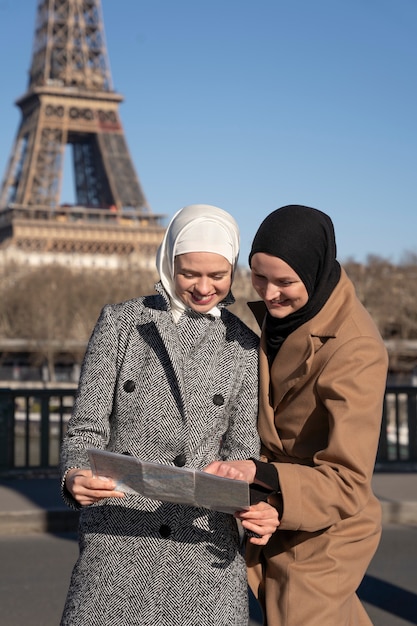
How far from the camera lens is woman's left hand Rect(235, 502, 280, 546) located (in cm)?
211

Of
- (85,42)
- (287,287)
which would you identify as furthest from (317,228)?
(85,42)

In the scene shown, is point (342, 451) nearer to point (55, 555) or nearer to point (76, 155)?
point (55, 555)

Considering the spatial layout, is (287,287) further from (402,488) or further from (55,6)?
(55,6)

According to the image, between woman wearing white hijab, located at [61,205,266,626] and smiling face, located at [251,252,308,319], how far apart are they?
0.40ft

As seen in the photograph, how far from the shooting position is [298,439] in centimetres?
230

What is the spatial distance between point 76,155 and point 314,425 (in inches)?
2644

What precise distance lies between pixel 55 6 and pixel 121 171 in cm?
1298

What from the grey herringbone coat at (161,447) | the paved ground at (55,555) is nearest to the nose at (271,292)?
the grey herringbone coat at (161,447)

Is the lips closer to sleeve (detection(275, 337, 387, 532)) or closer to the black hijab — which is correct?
the black hijab

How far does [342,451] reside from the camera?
7.07 feet

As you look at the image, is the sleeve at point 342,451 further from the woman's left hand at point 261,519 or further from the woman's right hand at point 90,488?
the woman's right hand at point 90,488

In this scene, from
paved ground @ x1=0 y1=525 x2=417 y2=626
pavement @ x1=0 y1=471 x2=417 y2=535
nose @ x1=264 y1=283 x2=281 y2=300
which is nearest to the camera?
nose @ x1=264 y1=283 x2=281 y2=300

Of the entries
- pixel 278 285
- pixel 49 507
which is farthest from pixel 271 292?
pixel 49 507

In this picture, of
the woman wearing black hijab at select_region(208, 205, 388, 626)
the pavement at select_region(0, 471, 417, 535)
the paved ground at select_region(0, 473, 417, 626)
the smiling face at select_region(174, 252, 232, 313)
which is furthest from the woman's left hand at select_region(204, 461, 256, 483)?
the pavement at select_region(0, 471, 417, 535)
